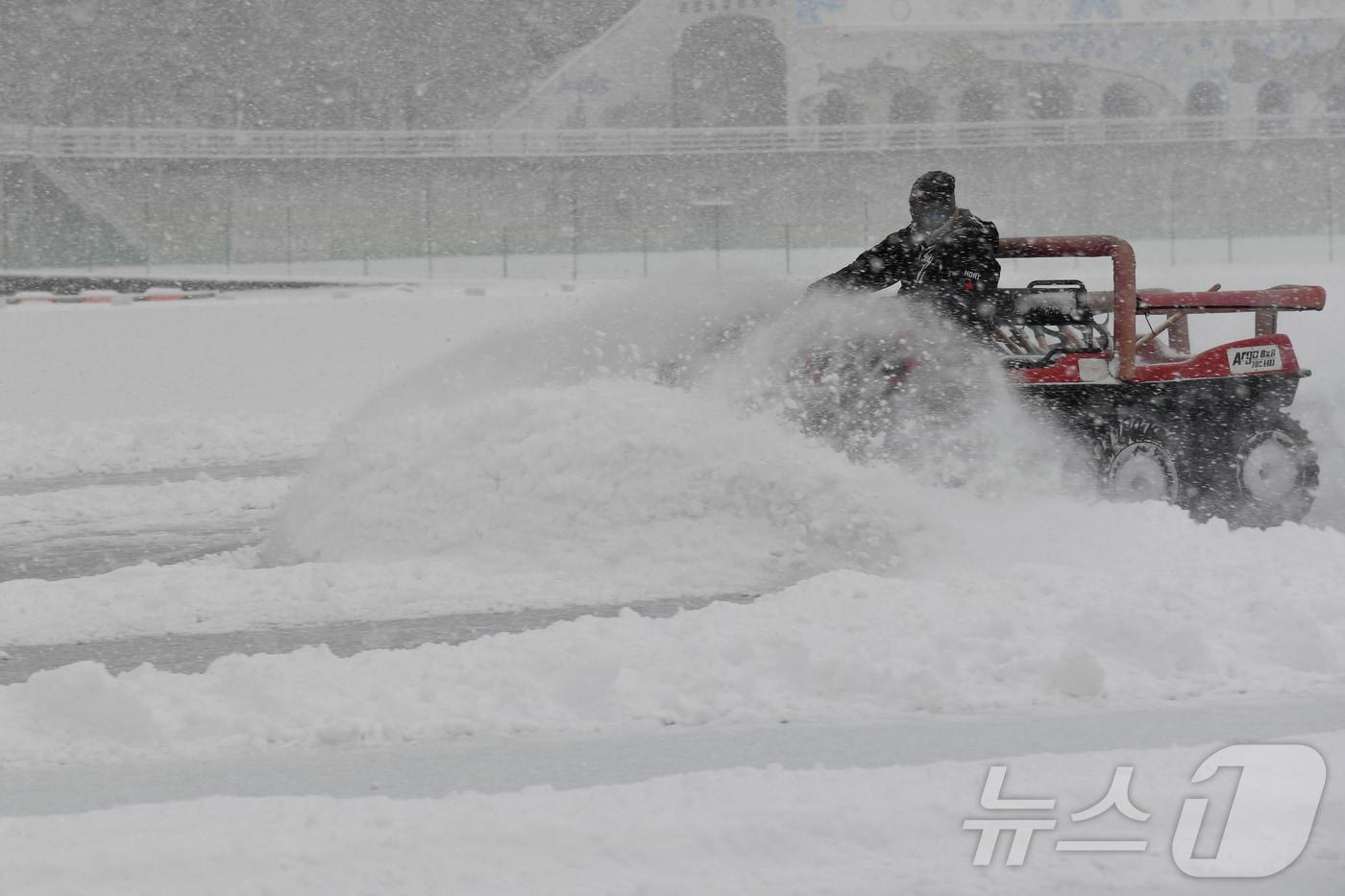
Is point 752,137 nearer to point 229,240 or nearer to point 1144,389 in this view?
point 229,240

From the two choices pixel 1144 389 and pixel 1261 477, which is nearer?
pixel 1144 389

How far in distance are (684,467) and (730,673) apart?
2.26m

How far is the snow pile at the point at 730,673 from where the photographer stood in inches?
185

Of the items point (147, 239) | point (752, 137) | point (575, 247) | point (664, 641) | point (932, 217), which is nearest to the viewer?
point (664, 641)

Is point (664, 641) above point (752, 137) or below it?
below

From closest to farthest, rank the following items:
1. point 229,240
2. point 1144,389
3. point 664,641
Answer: point 664,641, point 1144,389, point 229,240

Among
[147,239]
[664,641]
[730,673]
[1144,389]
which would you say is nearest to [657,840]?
[730,673]

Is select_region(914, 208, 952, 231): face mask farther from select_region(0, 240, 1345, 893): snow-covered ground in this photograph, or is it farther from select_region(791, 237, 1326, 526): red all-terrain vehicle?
select_region(0, 240, 1345, 893): snow-covered ground

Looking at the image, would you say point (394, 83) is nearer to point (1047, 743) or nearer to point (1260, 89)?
point (1260, 89)

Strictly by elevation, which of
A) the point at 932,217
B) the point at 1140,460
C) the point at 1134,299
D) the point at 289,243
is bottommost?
the point at 1140,460

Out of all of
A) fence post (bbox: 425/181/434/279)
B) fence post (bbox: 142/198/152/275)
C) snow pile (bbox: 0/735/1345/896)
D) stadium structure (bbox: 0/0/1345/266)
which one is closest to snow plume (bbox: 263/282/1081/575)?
snow pile (bbox: 0/735/1345/896)

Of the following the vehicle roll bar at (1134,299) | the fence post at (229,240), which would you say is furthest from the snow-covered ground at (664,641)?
the fence post at (229,240)

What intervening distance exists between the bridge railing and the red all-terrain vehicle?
114ft

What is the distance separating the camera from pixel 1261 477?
27.0ft
